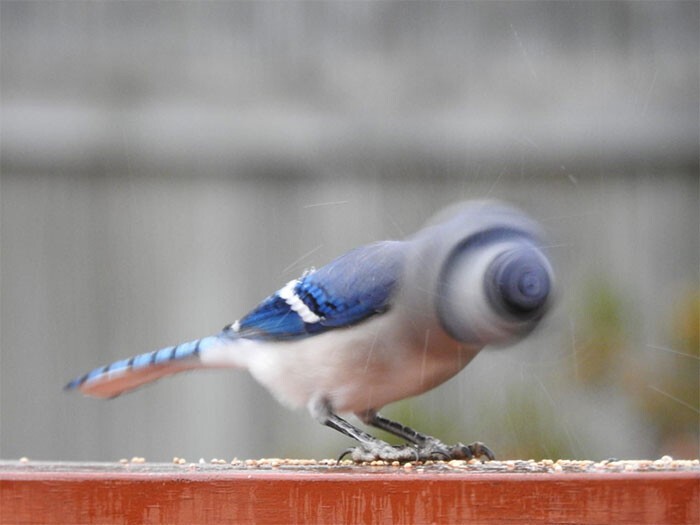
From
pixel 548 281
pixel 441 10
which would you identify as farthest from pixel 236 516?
pixel 441 10

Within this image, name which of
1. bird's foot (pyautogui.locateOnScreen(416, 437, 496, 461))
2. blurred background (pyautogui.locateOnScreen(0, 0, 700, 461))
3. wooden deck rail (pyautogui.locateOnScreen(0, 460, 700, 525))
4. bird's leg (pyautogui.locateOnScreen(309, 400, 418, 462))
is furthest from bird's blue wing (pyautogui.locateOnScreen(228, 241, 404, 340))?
blurred background (pyautogui.locateOnScreen(0, 0, 700, 461))

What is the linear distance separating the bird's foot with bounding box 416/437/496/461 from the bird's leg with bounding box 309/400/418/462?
0.06 ft

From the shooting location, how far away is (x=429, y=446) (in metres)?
2.54

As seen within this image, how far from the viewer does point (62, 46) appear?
4.12 metres

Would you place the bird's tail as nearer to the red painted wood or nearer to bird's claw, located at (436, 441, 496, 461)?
bird's claw, located at (436, 441, 496, 461)

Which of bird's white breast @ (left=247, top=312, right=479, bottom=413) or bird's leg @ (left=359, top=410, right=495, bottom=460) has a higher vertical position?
bird's white breast @ (left=247, top=312, right=479, bottom=413)

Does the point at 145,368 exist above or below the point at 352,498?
above

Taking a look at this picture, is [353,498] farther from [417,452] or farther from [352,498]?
[417,452]

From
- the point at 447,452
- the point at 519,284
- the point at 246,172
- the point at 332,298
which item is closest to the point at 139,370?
the point at 332,298

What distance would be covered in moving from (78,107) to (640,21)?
1.76 metres

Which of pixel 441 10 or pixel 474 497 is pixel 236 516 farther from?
pixel 441 10

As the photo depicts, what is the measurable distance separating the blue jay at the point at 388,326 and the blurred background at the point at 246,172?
130 cm

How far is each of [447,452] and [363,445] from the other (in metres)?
0.15

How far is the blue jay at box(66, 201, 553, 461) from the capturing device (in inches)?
87.8
